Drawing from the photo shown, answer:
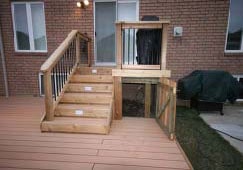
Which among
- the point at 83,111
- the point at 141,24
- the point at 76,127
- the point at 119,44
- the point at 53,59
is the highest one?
the point at 141,24

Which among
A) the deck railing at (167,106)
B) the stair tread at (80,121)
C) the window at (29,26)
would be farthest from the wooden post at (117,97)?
the window at (29,26)

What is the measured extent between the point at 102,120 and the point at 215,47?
11.7ft

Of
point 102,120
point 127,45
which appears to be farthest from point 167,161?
point 127,45

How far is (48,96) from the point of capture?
2.75 meters

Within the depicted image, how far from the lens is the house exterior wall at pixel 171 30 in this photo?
4.45m

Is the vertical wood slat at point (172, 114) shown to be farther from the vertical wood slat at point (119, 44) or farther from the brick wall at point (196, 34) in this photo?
the brick wall at point (196, 34)

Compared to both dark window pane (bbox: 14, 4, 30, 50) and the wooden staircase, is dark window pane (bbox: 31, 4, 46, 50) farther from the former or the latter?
the wooden staircase

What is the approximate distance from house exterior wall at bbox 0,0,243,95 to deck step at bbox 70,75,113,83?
159cm

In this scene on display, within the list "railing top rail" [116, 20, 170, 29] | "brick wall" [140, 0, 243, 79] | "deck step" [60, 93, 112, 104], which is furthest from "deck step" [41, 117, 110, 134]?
"brick wall" [140, 0, 243, 79]

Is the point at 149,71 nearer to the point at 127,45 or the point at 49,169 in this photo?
the point at 127,45

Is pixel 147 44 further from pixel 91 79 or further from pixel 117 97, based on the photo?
pixel 91 79

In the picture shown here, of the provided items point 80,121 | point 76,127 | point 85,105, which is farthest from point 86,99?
point 76,127

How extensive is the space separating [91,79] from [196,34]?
297cm

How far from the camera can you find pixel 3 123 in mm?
3154
